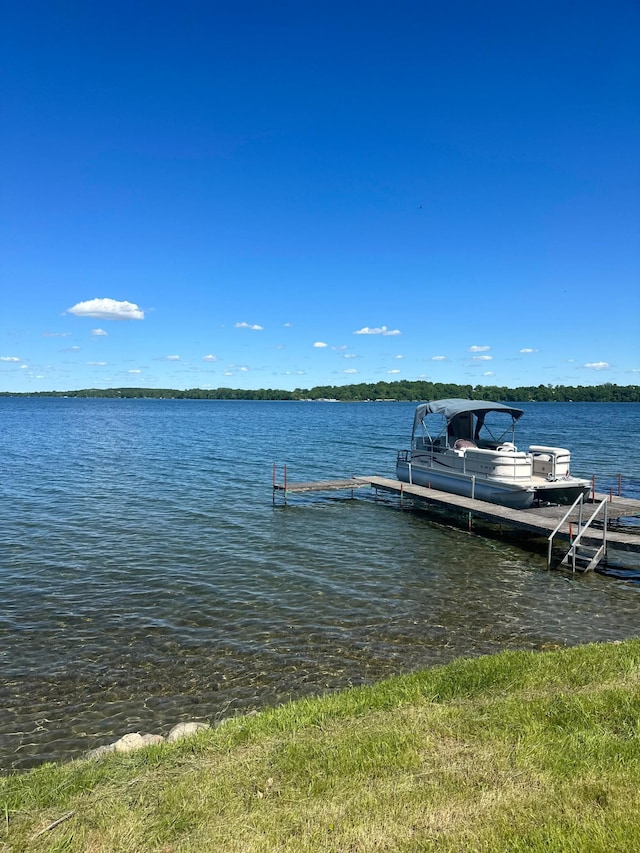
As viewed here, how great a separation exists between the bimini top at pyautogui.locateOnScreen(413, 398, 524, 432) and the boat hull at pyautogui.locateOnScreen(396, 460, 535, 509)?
273 centimetres

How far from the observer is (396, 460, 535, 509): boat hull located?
77.5ft

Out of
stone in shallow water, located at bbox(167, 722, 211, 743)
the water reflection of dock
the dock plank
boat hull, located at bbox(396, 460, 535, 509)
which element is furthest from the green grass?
boat hull, located at bbox(396, 460, 535, 509)

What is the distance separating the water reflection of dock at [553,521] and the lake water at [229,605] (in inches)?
40.0

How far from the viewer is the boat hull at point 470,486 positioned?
2362 centimetres

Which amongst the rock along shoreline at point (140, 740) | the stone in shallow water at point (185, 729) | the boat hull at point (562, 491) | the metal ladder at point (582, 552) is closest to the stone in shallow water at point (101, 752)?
the rock along shoreline at point (140, 740)

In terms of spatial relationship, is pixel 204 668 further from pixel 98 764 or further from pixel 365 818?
pixel 365 818

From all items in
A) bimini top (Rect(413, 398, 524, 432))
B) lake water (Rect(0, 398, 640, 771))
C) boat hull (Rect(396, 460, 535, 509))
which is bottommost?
lake water (Rect(0, 398, 640, 771))

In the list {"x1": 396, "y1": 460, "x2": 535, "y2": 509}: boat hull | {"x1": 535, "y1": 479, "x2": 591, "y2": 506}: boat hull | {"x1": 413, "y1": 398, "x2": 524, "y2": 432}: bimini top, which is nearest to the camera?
{"x1": 396, "y1": 460, "x2": 535, "y2": 509}: boat hull

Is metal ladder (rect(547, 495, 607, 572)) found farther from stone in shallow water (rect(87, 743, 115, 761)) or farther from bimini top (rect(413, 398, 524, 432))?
stone in shallow water (rect(87, 743, 115, 761))

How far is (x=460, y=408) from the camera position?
2767 cm

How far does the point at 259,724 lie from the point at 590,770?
12.3ft

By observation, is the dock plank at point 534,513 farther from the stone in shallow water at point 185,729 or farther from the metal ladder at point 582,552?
the stone in shallow water at point 185,729

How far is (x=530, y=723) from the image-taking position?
251 inches

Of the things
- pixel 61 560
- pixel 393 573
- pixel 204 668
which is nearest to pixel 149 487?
pixel 61 560
